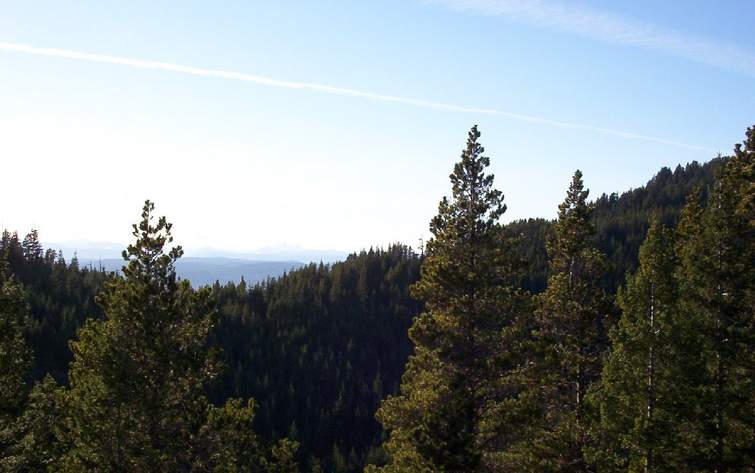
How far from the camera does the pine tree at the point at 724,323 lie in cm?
1928

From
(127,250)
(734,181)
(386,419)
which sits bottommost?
(386,419)

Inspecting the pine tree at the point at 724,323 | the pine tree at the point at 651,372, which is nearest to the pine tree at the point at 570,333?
the pine tree at the point at 651,372

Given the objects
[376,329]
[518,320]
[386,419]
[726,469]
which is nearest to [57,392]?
[386,419]

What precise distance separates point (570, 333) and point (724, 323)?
199 inches

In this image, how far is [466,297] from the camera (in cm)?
1944

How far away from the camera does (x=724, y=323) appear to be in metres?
20.1

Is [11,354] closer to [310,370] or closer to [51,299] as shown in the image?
[51,299]

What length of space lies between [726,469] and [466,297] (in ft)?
32.5

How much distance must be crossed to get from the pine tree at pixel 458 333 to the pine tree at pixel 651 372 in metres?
3.63

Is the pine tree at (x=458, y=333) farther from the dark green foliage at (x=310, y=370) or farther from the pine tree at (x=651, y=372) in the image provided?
the dark green foliage at (x=310, y=370)

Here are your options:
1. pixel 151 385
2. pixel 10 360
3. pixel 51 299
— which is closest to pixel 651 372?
pixel 151 385

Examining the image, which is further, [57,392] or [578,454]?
[578,454]

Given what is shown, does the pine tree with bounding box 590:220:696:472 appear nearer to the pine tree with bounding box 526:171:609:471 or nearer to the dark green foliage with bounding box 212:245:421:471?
the pine tree with bounding box 526:171:609:471

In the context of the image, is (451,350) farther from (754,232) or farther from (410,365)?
(754,232)
